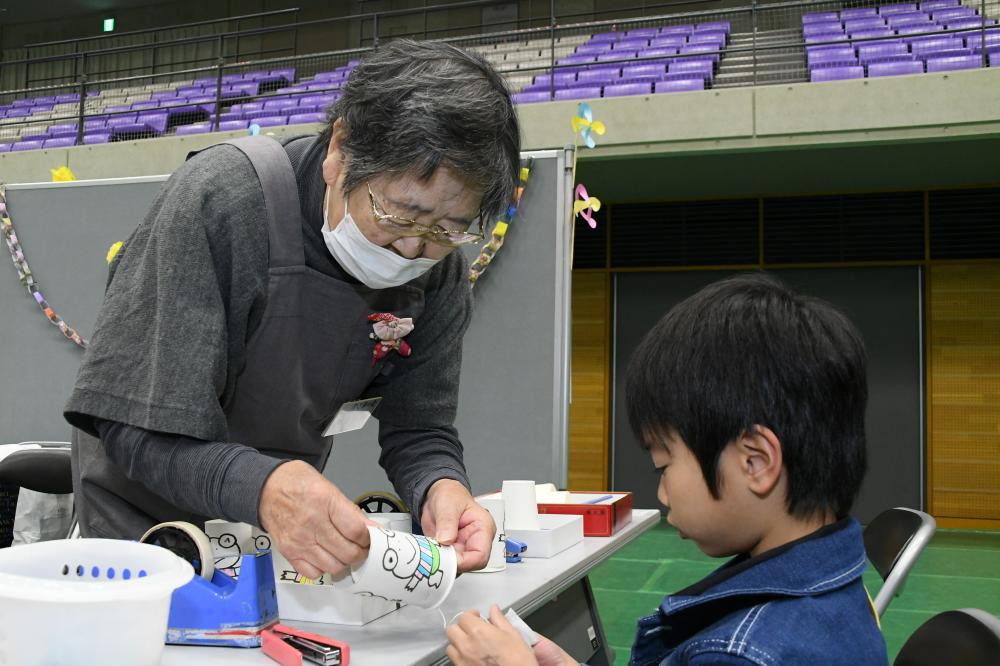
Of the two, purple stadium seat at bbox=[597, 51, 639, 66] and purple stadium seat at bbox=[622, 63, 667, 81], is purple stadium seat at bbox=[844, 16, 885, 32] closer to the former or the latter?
purple stadium seat at bbox=[622, 63, 667, 81]

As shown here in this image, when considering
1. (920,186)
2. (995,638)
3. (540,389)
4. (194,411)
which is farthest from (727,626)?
(920,186)

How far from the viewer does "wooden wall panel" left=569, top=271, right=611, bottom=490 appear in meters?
7.93

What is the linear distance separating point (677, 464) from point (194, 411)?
550 millimetres

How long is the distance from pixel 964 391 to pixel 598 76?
4.11 metres

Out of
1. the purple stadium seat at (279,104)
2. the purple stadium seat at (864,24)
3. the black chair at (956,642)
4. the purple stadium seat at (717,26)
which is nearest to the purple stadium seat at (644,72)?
the purple stadium seat at (717,26)

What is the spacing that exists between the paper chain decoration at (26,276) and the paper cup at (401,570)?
2.94 metres

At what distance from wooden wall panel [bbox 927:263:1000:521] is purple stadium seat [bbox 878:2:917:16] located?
2847 millimetres

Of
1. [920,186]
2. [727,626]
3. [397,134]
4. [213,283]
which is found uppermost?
[920,186]

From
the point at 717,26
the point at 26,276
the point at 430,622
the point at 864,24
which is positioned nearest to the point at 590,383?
the point at 717,26

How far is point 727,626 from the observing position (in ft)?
2.76

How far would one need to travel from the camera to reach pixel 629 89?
7375 millimetres

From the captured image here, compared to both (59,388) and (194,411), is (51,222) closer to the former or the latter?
(59,388)

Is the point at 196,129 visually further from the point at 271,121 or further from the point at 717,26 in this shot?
the point at 717,26

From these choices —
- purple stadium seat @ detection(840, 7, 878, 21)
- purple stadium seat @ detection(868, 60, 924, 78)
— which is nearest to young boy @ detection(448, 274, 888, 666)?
purple stadium seat @ detection(868, 60, 924, 78)
